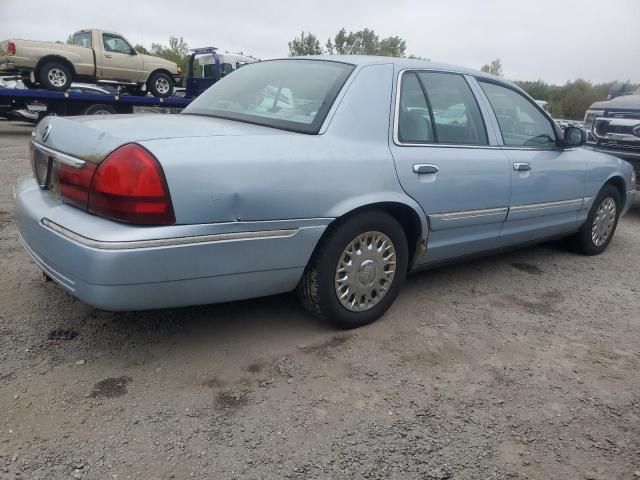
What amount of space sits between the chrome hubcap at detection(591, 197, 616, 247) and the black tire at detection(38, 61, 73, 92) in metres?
11.6

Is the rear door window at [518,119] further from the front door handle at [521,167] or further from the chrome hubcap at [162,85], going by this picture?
the chrome hubcap at [162,85]

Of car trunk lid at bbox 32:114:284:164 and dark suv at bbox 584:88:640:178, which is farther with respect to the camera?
dark suv at bbox 584:88:640:178

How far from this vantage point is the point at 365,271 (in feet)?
9.95

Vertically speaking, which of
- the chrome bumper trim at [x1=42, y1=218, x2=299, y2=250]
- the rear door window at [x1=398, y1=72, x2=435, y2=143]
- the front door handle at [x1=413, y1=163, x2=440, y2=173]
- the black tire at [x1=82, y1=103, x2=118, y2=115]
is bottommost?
the black tire at [x1=82, y1=103, x2=118, y2=115]

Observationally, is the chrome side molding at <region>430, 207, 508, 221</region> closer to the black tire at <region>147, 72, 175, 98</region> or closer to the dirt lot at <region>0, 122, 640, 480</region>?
the dirt lot at <region>0, 122, 640, 480</region>

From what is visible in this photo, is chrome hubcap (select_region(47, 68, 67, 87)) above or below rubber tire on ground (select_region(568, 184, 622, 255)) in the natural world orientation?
above

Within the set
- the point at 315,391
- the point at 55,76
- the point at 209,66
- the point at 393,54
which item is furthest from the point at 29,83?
the point at 393,54

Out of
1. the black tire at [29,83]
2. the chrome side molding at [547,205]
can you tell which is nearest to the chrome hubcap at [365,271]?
the chrome side molding at [547,205]

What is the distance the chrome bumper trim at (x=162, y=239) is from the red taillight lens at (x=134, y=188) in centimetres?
9

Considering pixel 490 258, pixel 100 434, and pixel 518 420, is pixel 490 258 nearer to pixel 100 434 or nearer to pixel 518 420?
pixel 518 420

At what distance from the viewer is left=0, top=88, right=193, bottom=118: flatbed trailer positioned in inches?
462

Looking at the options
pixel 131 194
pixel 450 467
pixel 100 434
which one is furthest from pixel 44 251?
pixel 450 467

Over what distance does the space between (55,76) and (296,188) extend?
38.6ft

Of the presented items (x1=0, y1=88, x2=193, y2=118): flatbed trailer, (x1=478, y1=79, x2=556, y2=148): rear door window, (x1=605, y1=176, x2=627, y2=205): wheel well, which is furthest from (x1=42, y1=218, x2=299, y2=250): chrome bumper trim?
(x1=0, y1=88, x2=193, y2=118): flatbed trailer
